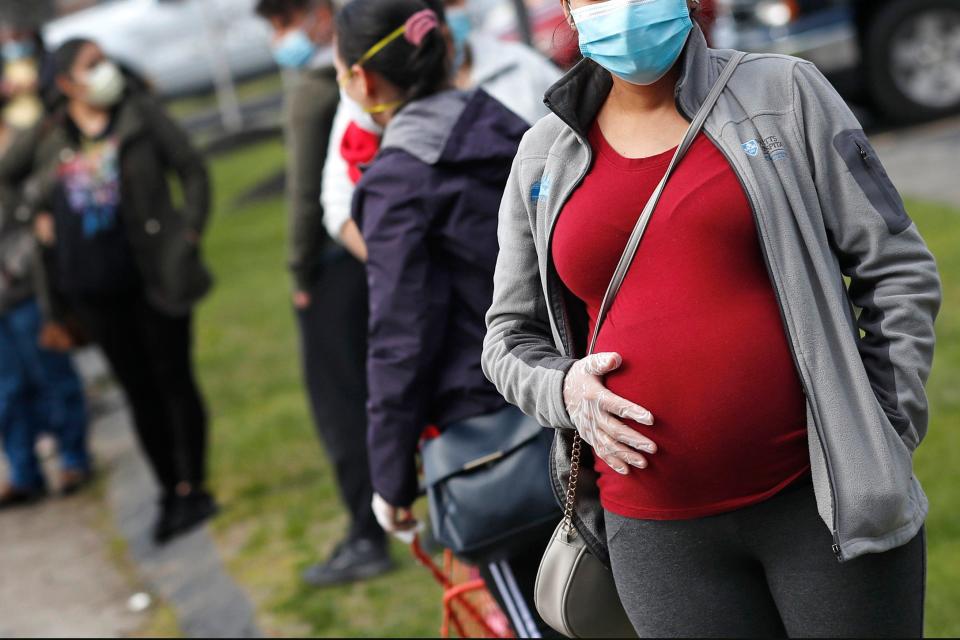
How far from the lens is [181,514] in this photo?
6.02 m

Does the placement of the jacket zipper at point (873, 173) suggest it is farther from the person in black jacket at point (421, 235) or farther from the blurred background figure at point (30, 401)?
the blurred background figure at point (30, 401)

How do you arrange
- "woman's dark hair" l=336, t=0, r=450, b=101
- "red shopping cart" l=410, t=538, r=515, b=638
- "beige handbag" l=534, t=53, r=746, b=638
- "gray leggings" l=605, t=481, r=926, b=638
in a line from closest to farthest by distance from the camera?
"gray leggings" l=605, t=481, r=926, b=638 → "beige handbag" l=534, t=53, r=746, b=638 → "woman's dark hair" l=336, t=0, r=450, b=101 → "red shopping cart" l=410, t=538, r=515, b=638

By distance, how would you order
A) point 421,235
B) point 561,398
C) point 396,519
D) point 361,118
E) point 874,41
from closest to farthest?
point 561,398, point 421,235, point 396,519, point 361,118, point 874,41

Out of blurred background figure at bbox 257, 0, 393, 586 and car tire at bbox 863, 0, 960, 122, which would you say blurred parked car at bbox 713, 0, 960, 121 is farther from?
blurred background figure at bbox 257, 0, 393, 586

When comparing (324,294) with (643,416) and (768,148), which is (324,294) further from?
(768,148)

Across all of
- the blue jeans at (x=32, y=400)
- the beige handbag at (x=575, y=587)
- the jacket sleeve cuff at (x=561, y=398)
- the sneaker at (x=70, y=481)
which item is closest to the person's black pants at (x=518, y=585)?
the beige handbag at (x=575, y=587)

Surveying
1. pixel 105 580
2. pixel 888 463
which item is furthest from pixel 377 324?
pixel 105 580

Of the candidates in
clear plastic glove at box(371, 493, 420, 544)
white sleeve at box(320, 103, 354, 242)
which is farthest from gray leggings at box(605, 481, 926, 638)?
white sleeve at box(320, 103, 354, 242)

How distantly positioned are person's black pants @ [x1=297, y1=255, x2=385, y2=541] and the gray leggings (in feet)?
7.90

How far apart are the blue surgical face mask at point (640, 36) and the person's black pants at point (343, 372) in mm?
2526

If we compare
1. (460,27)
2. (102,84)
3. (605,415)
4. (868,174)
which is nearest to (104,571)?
(102,84)

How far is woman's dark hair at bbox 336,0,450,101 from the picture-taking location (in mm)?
3047

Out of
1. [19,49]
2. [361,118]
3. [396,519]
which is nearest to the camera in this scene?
[396,519]

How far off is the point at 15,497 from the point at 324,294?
3195 mm
